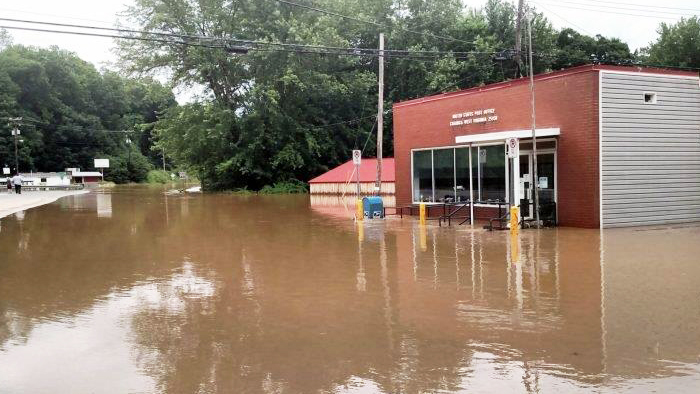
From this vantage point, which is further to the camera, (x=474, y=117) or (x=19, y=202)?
(x=19, y=202)

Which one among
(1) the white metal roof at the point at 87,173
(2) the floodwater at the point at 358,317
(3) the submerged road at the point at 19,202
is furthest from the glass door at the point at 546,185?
(1) the white metal roof at the point at 87,173

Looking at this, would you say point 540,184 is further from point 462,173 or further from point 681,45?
point 681,45

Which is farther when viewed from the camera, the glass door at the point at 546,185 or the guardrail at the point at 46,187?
the guardrail at the point at 46,187

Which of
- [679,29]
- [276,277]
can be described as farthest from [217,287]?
[679,29]

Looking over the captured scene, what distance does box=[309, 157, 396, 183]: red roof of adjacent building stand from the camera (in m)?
33.4

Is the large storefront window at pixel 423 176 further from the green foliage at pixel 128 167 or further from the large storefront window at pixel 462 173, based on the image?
the green foliage at pixel 128 167

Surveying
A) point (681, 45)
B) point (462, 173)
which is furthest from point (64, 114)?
point (462, 173)

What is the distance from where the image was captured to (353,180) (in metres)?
36.5

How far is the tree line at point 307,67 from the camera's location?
47.4m

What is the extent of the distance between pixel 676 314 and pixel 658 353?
1829 millimetres

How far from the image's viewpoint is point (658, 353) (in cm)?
621

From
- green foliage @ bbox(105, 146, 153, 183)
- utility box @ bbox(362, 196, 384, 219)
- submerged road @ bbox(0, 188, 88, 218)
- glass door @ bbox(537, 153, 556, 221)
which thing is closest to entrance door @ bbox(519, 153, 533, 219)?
glass door @ bbox(537, 153, 556, 221)

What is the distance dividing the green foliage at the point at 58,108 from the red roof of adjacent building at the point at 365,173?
55.1 metres

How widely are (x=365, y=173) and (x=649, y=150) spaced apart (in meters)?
19.0
